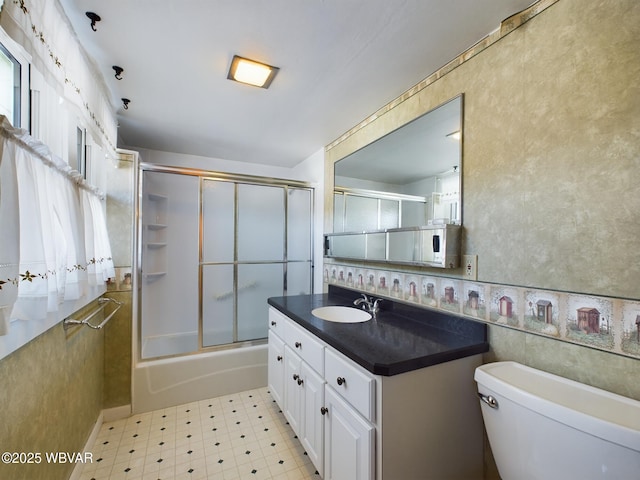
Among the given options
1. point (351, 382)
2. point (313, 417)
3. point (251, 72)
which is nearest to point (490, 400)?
point (351, 382)

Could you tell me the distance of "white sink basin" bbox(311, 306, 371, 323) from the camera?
185cm

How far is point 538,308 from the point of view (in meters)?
1.10

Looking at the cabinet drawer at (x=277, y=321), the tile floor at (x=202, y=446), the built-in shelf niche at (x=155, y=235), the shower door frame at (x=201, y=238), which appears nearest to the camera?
the tile floor at (x=202, y=446)

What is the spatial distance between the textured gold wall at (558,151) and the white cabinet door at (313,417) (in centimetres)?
101

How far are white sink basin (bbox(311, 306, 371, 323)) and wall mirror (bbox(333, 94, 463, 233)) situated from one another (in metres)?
0.61

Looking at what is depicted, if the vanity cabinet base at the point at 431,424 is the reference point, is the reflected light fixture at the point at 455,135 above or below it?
above

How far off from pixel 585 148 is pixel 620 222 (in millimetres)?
281

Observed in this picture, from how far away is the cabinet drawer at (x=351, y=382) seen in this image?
3.50ft

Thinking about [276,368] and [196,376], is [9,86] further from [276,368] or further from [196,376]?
[196,376]

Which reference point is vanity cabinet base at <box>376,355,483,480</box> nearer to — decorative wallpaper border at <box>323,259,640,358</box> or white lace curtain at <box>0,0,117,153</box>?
decorative wallpaper border at <box>323,259,640,358</box>

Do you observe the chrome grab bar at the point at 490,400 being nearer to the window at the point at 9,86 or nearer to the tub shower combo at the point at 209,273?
the window at the point at 9,86

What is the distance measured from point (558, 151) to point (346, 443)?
4.80 feet

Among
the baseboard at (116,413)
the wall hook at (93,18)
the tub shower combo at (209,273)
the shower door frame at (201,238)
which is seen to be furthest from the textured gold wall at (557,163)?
the baseboard at (116,413)

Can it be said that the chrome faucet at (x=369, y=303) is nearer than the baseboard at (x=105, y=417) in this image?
No
